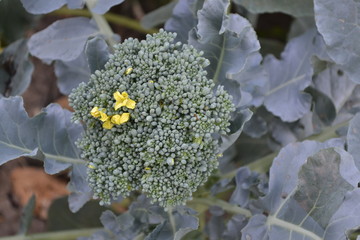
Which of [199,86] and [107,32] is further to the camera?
[107,32]

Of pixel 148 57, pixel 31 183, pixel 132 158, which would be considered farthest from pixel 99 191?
pixel 31 183

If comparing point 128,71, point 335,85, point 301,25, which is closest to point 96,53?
point 128,71

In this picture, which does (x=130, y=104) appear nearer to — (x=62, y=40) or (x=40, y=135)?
(x=40, y=135)

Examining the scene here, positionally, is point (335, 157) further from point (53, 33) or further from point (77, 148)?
point (53, 33)

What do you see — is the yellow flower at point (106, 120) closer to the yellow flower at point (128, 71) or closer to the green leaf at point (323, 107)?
the yellow flower at point (128, 71)

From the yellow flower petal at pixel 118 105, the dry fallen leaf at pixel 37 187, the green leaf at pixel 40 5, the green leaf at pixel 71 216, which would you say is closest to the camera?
the yellow flower petal at pixel 118 105

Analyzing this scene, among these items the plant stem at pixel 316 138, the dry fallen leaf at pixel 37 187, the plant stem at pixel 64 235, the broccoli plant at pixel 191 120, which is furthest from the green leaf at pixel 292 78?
the dry fallen leaf at pixel 37 187

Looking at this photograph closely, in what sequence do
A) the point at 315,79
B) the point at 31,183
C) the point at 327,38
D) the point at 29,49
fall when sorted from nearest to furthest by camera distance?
the point at 327,38, the point at 29,49, the point at 315,79, the point at 31,183
